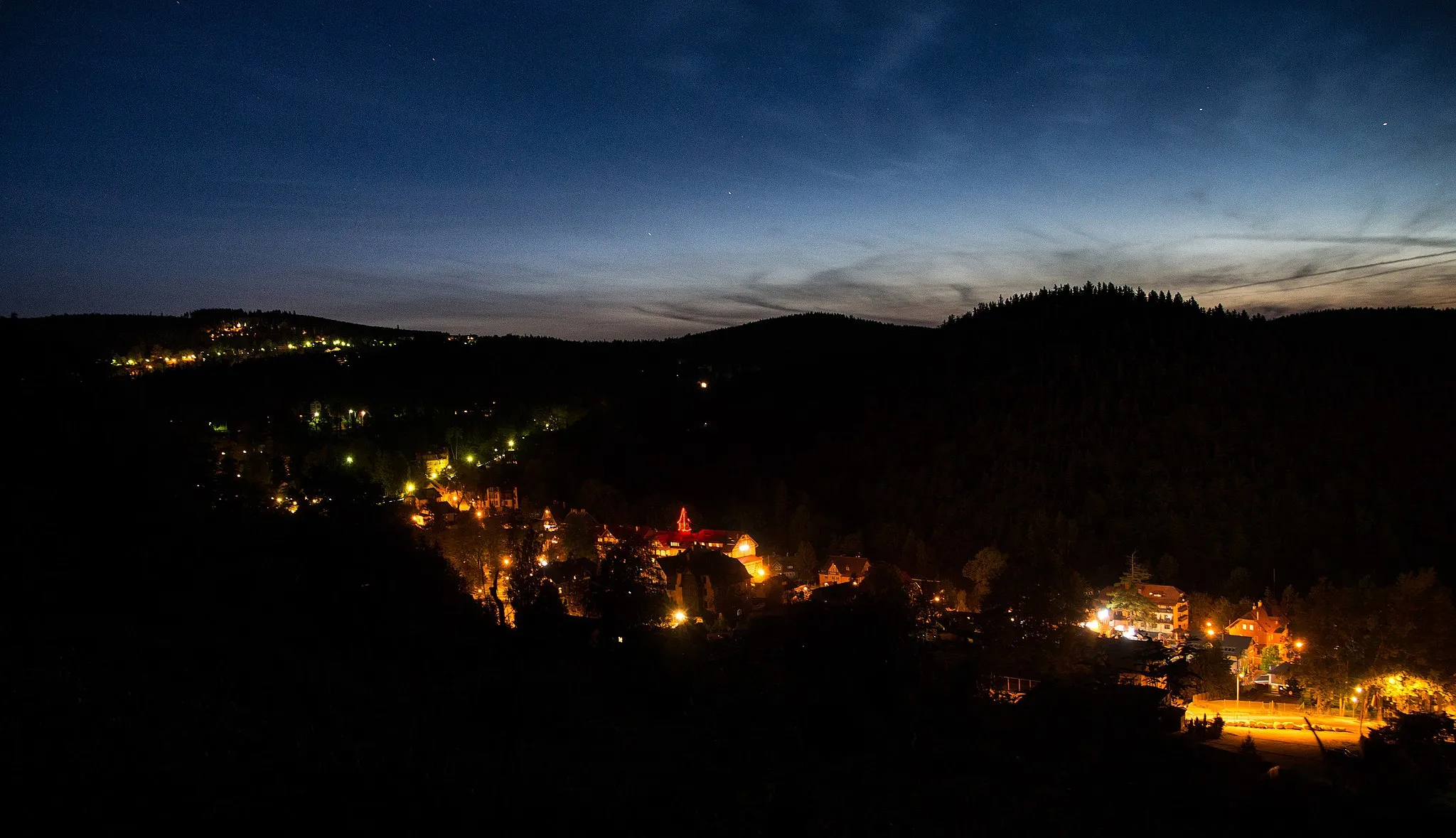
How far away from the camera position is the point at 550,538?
31734 mm

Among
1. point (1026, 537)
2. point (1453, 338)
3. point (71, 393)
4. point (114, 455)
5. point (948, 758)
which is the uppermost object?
point (1453, 338)

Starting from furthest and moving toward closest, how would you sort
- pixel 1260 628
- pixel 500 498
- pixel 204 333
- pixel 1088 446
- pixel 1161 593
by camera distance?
1. pixel 204 333
2. pixel 1088 446
3. pixel 500 498
4. pixel 1161 593
5. pixel 1260 628

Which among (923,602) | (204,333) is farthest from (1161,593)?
(204,333)

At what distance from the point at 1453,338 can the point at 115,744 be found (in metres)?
104

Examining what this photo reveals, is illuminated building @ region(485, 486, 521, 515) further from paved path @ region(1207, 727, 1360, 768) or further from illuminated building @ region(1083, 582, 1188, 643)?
paved path @ region(1207, 727, 1360, 768)

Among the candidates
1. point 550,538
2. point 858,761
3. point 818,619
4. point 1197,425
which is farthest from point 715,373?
point 858,761

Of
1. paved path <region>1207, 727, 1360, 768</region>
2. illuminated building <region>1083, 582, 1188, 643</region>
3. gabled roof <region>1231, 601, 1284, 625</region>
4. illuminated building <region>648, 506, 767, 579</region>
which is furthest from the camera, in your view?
illuminated building <region>648, 506, 767, 579</region>

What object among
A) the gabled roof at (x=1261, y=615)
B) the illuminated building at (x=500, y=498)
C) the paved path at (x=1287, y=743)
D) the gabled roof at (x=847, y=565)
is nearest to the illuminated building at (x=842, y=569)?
the gabled roof at (x=847, y=565)

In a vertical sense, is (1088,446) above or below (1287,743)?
above

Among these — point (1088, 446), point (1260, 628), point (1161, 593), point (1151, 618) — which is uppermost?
point (1088, 446)

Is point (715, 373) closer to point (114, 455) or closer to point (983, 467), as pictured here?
point (983, 467)

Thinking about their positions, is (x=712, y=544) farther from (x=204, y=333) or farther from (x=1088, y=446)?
(x=204, y=333)

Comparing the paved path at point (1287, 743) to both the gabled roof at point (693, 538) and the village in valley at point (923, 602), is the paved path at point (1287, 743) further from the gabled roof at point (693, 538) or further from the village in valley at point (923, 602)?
the gabled roof at point (693, 538)

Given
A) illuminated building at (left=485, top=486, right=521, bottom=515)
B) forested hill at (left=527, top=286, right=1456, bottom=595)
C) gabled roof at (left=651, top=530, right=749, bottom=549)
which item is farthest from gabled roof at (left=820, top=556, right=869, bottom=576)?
illuminated building at (left=485, top=486, right=521, bottom=515)
